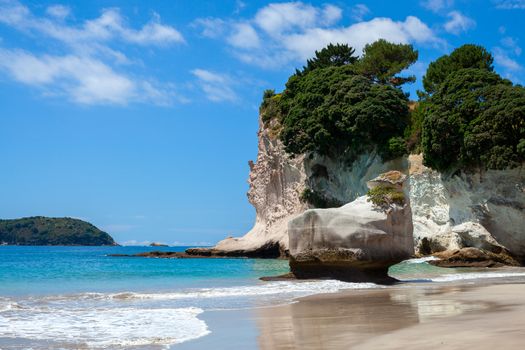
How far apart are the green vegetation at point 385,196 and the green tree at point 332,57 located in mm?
41633

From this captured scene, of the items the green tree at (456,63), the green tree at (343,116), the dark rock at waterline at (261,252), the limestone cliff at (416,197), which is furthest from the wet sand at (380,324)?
the dark rock at waterline at (261,252)

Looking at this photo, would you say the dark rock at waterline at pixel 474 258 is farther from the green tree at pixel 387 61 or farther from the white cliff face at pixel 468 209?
the green tree at pixel 387 61

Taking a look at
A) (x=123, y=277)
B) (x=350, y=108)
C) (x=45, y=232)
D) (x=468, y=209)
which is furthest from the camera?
(x=45, y=232)

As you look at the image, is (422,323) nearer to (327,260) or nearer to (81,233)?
(327,260)

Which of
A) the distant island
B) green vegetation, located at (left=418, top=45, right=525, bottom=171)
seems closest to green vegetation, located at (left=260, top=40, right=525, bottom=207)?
green vegetation, located at (left=418, top=45, right=525, bottom=171)

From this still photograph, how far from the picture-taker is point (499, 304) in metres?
12.7

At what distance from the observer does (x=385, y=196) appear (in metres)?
21.6

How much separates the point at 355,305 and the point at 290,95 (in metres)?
45.3

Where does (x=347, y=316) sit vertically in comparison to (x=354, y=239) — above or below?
below

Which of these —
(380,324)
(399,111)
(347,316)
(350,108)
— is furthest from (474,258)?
(380,324)

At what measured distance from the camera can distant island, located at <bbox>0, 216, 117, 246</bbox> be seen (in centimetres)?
16350

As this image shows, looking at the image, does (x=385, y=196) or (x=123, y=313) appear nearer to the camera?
(x=123, y=313)

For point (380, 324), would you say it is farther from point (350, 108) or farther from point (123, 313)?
point (350, 108)

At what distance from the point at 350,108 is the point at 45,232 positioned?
137 meters
